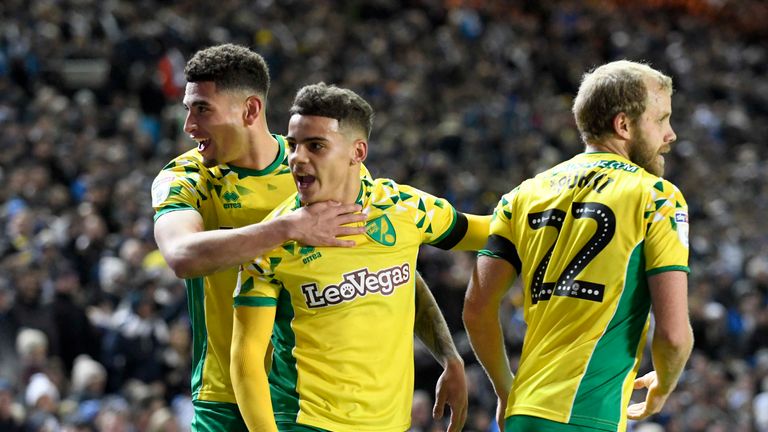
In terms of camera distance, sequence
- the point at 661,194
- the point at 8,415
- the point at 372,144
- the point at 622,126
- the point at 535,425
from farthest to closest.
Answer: the point at 372,144 < the point at 8,415 < the point at 622,126 < the point at 535,425 < the point at 661,194

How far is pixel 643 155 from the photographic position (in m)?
4.57

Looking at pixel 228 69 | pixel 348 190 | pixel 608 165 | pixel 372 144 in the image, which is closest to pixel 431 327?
pixel 348 190

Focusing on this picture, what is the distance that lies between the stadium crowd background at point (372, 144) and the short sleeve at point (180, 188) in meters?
5.06

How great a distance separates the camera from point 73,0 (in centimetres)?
1897

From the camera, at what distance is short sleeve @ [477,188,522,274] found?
4719mm

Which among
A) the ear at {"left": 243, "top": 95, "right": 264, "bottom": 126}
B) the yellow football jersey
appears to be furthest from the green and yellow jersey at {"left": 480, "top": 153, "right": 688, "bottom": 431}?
the ear at {"left": 243, "top": 95, "right": 264, "bottom": 126}

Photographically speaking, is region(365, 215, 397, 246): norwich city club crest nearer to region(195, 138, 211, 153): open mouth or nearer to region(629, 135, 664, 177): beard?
region(195, 138, 211, 153): open mouth

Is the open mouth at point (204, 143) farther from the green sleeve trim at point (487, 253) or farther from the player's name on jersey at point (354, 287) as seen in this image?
the green sleeve trim at point (487, 253)

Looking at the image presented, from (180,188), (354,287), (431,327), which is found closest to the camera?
(354,287)

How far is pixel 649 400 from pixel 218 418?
1876 millimetres

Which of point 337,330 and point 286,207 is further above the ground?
point 286,207

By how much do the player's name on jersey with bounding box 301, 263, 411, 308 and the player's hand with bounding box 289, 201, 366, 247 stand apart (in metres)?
0.14

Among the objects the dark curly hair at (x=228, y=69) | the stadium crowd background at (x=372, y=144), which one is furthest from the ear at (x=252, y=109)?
the stadium crowd background at (x=372, y=144)

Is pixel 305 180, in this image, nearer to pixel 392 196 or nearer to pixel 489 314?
pixel 392 196
